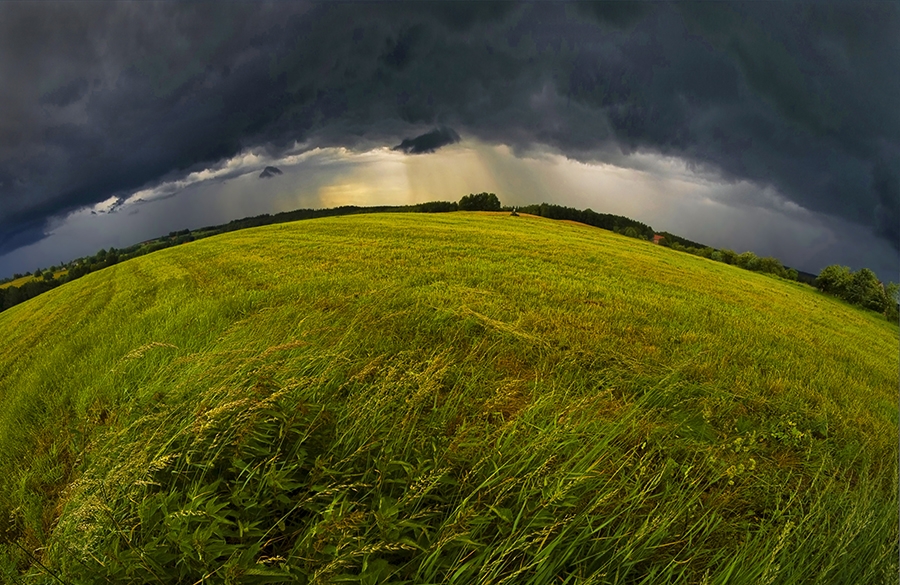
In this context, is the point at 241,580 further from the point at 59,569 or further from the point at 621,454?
the point at 621,454

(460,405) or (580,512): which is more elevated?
(460,405)

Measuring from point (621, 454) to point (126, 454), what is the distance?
12.5 ft

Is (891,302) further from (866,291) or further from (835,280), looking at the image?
(835,280)

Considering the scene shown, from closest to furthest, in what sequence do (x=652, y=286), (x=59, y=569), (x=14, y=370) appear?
(x=59, y=569) → (x=14, y=370) → (x=652, y=286)

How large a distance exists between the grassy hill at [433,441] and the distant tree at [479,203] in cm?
1534

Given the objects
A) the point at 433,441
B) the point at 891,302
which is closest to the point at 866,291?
the point at 891,302

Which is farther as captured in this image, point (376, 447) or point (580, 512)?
point (376, 447)

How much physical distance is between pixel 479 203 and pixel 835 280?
1609 centimetres

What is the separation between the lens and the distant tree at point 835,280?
1214cm

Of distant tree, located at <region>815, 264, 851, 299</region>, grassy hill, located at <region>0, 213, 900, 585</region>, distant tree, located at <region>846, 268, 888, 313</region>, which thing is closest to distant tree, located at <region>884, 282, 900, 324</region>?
distant tree, located at <region>846, 268, 888, 313</region>

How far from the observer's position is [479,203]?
22062 millimetres

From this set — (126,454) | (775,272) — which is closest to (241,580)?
(126,454)

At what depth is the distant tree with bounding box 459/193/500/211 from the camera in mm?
21244

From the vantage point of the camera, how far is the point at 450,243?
12.0 meters
